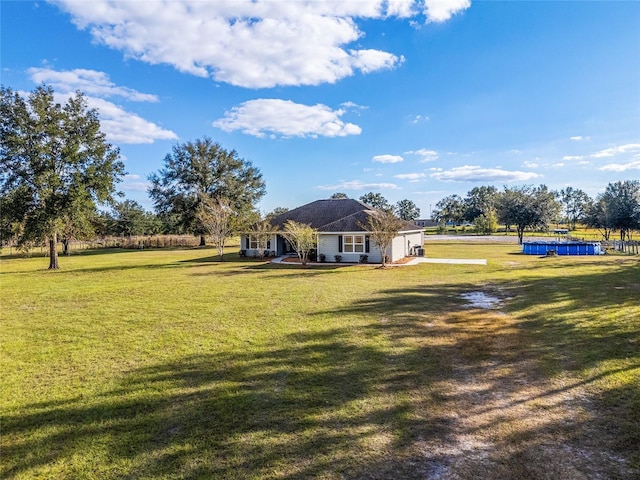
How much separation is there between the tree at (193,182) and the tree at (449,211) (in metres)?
69.3

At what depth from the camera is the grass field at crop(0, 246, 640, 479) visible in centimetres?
363

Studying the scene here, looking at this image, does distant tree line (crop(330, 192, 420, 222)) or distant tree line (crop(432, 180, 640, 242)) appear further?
distant tree line (crop(330, 192, 420, 222))

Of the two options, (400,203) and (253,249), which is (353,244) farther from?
(400,203)

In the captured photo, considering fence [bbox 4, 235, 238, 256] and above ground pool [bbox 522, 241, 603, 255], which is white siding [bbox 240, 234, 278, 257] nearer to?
above ground pool [bbox 522, 241, 603, 255]

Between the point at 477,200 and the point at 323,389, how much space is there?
11142cm

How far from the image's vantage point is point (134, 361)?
639cm

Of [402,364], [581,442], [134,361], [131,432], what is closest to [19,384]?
[134,361]

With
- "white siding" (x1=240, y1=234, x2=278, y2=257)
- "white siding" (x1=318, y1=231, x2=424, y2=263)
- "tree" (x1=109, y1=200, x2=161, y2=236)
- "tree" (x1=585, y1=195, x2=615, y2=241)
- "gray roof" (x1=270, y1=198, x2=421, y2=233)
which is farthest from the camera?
"tree" (x1=109, y1=200, x2=161, y2=236)

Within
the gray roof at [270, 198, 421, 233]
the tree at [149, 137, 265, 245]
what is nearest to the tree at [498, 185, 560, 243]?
the gray roof at [270, 198, 421, 233]

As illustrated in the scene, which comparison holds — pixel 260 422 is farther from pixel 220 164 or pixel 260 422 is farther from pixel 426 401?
pixel 220 164

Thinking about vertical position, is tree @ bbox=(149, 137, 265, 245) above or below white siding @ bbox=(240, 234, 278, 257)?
above

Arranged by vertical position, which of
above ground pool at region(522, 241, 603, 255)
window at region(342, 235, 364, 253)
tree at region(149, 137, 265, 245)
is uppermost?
tree at region(149, 137, 265, 245)

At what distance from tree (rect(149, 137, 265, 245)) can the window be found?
22865 mm

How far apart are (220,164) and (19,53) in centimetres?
3319
